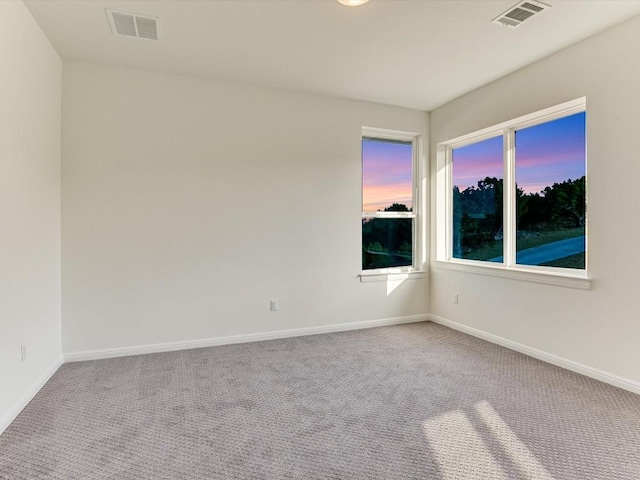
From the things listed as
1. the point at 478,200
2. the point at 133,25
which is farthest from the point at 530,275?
the point at 133,25

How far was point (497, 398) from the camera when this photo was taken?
2574 mm

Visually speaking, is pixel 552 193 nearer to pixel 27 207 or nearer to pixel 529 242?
pixel 529 242

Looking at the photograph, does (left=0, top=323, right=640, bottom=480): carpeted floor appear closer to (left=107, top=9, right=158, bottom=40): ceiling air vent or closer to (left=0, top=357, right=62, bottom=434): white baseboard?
(left=0, top=357, right=62, bottom=434): white baseboard

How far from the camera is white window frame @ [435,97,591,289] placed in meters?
3.20

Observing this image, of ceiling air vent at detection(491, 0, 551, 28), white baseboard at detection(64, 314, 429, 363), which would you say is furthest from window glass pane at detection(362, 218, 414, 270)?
ceiling air vent at detection(491, 0, 551, 28)

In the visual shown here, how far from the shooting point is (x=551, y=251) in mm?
3420

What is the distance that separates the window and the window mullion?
119 cm

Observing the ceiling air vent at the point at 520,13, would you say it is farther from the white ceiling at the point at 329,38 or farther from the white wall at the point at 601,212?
the white wall at the point at 601,212

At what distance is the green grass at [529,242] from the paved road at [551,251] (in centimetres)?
4

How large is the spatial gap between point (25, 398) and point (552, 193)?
14.8ft

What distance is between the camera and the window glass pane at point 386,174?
4.55 metres

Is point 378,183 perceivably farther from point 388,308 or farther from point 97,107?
point 97,107

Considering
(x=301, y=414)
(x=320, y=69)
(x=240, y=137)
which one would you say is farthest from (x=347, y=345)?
(x=320, y=69)

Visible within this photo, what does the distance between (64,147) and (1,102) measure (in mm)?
1137
